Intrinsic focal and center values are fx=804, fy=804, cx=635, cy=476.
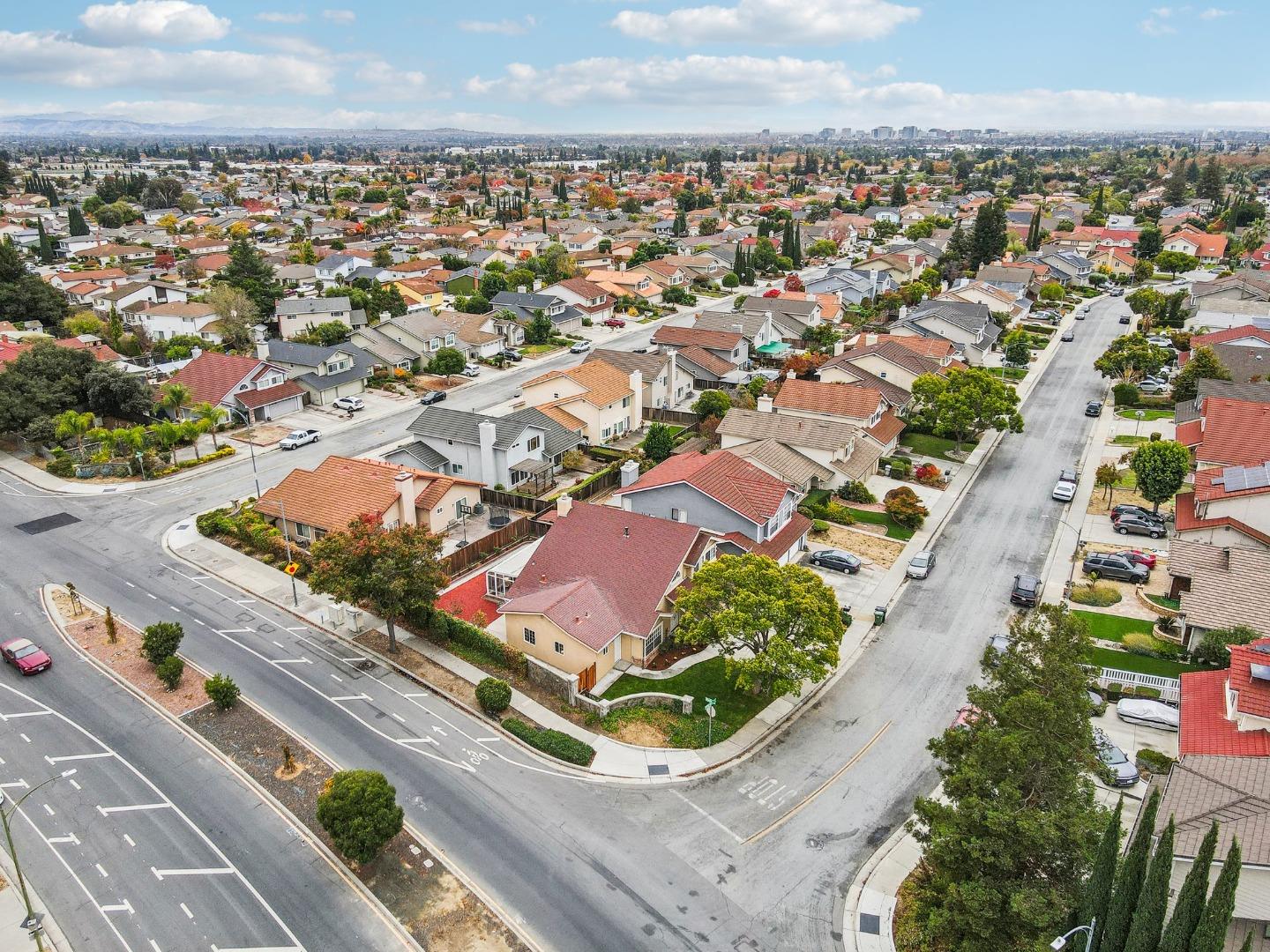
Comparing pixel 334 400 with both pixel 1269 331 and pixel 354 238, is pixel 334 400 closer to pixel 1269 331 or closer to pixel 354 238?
pixel 1269 331

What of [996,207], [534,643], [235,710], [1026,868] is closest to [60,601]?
[235,710]

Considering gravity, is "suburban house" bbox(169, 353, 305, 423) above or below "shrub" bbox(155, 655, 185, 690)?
above

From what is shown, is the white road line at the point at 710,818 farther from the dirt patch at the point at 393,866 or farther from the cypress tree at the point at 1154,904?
the cypress tree at the point at 1154,904

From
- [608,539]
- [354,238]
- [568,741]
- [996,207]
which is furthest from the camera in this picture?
[354,238]

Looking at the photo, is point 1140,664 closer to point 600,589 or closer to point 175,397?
point 600,589

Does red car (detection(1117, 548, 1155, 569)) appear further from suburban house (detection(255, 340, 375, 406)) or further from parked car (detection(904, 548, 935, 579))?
suburban house (detection(255, 340, 375, 406))

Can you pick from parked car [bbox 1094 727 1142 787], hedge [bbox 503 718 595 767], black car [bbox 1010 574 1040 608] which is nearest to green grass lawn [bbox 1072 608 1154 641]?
black car [bbox 1010 574 1040 608]

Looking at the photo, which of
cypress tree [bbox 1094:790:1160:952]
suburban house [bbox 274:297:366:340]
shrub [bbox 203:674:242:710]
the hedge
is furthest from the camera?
suburban house [bbox 274:297:366:340]

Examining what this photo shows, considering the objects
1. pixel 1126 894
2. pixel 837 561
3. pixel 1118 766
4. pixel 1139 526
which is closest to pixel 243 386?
pixel 837 561
